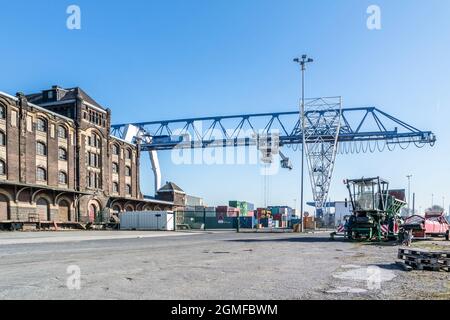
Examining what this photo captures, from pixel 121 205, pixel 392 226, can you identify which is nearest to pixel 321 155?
pixel 121 205

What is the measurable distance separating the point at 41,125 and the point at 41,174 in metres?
5.31

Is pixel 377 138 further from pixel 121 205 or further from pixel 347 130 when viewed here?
pixel 121 205

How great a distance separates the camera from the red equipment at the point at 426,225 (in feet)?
81.1

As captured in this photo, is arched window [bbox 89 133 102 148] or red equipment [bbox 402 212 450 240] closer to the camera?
red equipment [bbox 402 212 450 240]

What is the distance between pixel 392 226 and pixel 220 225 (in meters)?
51.1

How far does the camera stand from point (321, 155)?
2425 inches

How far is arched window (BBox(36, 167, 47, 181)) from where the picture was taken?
46500mm

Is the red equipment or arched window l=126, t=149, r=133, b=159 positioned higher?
arched window l=126, t=149, r=133, b=159

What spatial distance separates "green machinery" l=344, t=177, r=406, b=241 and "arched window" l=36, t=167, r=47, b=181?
34.1 m

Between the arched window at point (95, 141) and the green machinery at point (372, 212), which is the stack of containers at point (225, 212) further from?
the green machinery at point (372, 212)

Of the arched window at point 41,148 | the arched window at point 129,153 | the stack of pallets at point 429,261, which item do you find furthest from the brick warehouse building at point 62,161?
the stack of pallets at point 429,261

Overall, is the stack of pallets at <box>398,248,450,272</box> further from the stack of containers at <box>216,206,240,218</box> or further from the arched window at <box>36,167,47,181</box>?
the stack of containers at <box>216,206,240,218</box>

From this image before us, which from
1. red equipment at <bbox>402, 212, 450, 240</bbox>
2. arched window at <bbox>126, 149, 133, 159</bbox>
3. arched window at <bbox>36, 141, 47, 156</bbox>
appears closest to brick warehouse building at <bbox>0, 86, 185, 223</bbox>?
arched window at <bbox>36, 141, 47, 156</bbox>

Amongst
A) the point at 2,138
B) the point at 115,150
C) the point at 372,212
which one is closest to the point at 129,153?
the point at 115,150
